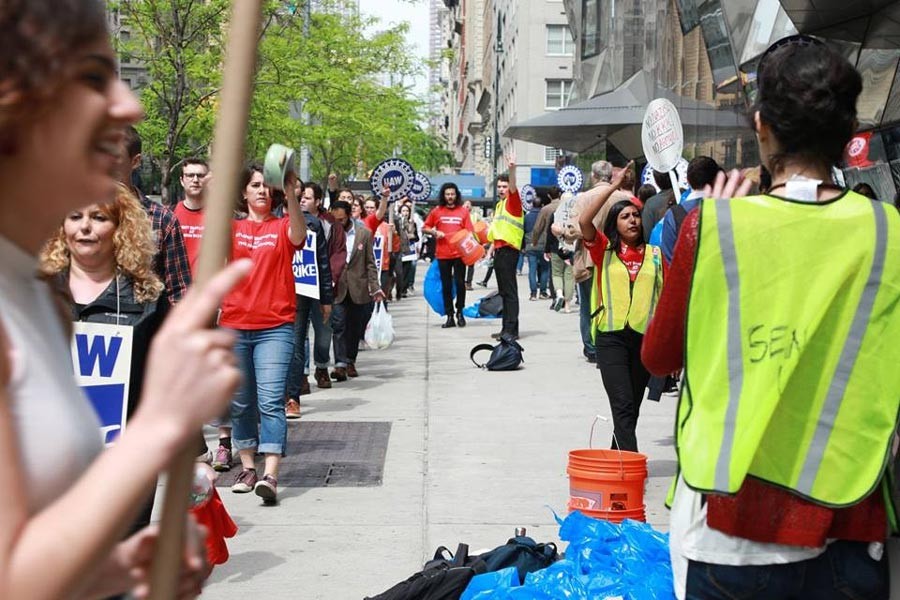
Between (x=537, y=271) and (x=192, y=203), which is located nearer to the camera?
(x=192, y=203)

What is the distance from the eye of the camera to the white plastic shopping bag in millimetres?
16188

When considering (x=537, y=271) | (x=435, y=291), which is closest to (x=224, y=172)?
(x=435, y=291)

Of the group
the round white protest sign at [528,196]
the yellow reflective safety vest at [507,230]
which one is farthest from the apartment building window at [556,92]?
the yellow reflective safety vest at [507,230]

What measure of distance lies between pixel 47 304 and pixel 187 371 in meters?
0.31

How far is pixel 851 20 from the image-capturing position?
35.5 feet

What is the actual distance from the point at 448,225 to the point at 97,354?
13990mm

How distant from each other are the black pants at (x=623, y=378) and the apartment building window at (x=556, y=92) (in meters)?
60.9

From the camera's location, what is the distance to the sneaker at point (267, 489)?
7.60 m

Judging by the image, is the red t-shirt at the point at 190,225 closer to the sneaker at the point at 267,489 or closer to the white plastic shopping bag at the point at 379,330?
the sneaker at the point at 267,489

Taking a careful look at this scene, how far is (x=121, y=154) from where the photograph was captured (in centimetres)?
161

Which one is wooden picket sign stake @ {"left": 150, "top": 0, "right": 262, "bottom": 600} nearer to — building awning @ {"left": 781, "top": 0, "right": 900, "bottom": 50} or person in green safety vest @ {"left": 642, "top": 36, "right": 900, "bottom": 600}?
person in green safety vest @ {"left": 642, "top": 36, "right": 900, "bottom": 600}

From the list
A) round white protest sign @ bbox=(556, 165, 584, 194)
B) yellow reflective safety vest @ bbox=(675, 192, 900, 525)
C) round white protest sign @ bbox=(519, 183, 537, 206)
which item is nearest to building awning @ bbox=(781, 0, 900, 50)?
yellow reflective safety vest @ bbox=(675, 192, 900, 525)

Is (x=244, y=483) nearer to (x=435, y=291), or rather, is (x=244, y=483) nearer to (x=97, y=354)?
(x=97, y=354)

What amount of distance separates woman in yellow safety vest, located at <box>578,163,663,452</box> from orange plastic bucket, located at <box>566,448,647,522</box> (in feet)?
3.15
